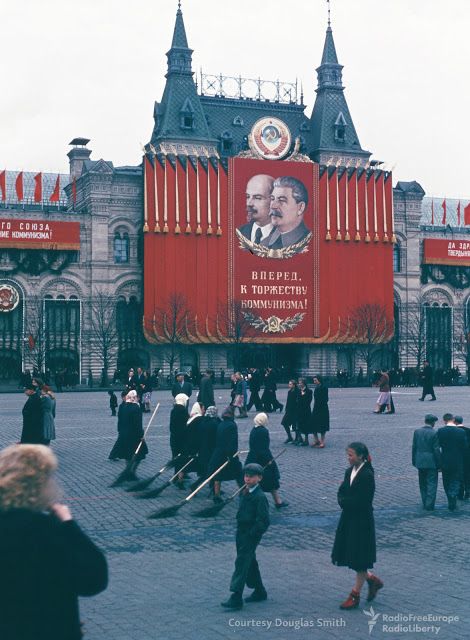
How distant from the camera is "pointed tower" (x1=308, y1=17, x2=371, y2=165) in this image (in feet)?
245

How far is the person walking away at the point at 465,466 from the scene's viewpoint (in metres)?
15.0

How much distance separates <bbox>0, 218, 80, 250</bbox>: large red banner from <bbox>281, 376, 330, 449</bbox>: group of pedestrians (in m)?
45.4

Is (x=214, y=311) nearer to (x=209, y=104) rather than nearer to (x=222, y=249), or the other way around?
(x=222, y=249)

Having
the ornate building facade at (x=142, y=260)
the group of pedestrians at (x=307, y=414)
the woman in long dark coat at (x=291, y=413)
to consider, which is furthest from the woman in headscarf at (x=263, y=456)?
the ornate building facade at (x=142, y=260)

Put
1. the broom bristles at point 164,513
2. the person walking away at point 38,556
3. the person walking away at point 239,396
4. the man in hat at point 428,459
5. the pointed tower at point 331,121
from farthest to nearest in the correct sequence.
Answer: the pointed tower at point 331,121, the person walking away at point 239,396, the man in hat at point 428,459, the broom bristles at point 164,513, the person walking away at point 38,556

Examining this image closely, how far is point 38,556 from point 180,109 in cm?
6954

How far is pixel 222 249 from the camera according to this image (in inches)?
2667

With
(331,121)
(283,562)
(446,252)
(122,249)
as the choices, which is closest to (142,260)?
(122,249)

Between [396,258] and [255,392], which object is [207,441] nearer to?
[255,392]

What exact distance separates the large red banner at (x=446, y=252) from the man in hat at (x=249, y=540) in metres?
69.3

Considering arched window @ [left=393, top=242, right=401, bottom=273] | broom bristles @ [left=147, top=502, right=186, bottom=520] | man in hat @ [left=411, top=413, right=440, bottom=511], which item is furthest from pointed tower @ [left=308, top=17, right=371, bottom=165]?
broom bristles @ [left=147, top=502, right=186, bottom=520]

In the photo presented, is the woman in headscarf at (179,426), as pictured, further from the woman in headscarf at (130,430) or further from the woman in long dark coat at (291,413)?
the woman in long dark coat at (291,413)

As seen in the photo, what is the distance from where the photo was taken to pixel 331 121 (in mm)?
75938

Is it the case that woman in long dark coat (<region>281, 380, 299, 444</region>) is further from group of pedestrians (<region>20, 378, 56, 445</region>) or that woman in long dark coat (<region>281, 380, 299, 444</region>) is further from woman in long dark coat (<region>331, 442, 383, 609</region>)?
woman in long dark coat (<region>331, 442, 383, 609</region>)
